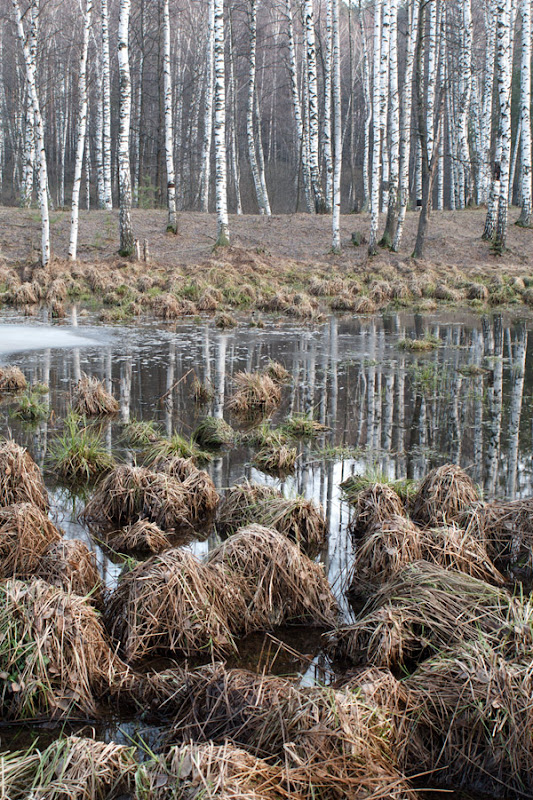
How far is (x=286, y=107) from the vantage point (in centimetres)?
6025

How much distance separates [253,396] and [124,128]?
49.9 ft

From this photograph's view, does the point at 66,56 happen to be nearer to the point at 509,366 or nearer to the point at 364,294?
the point at 364,294

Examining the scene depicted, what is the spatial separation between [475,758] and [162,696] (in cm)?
141

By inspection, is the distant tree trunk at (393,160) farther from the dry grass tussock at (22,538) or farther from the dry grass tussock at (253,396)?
the dry grass tussock at (22,538)

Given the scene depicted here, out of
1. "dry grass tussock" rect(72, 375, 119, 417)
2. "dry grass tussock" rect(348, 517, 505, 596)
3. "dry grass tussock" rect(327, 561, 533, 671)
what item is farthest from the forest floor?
"dry grass tussock" rect(327, 561, 533, 671)

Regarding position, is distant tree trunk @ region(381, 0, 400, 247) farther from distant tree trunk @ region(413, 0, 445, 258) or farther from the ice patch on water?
the ice patch on water

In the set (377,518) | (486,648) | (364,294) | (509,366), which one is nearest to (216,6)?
(364,294)

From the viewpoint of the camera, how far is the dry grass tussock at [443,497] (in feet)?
17.4

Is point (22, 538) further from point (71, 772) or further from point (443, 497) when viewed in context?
point (443, 497)

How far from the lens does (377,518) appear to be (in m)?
5.08

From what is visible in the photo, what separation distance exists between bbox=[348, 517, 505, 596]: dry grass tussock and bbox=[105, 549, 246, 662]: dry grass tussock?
0.99 metres

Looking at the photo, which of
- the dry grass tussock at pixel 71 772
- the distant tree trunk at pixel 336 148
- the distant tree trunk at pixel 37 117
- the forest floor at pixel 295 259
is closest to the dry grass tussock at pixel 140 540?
the dry grass tussock at pixel 71 772

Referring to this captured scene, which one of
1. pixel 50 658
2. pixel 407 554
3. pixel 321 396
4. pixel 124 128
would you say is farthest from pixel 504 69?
pixel 50 658

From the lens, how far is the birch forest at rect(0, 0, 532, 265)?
74.8 ft
